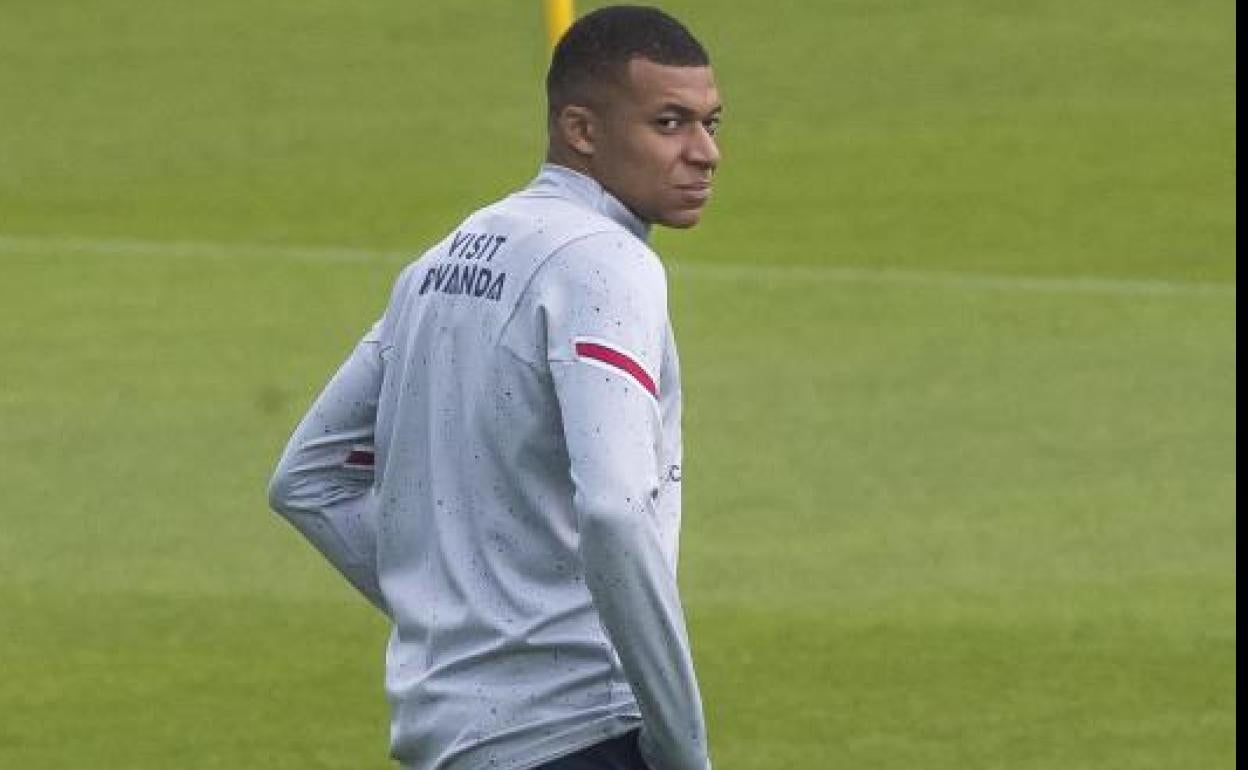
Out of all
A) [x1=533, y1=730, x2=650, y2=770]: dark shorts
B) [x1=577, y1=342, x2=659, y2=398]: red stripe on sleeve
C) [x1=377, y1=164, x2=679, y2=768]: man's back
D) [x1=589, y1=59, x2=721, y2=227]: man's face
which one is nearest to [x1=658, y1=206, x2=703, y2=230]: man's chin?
[x1=589, y1=59, x2=721, y2=227]: man's face

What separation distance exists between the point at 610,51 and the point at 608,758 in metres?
1.10

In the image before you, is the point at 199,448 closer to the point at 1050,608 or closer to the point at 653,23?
the point at 1050,608

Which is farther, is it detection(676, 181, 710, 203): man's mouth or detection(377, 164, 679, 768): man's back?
detection(676, 181, 710, 203): man's mouth

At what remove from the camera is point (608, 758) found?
5.73 meters

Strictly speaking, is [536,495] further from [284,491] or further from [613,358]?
[284,491]

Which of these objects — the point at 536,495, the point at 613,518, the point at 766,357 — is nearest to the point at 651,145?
the point at 536,495

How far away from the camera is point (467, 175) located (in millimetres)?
21484

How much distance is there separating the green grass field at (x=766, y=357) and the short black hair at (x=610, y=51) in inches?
170

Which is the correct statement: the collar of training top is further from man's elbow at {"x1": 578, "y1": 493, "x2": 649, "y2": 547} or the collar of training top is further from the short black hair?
man's elbow at {"x1": 578, "y1": 493, "x2": 649, "y2": 547}

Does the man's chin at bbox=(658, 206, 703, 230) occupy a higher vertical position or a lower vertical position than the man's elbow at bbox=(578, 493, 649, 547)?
higher

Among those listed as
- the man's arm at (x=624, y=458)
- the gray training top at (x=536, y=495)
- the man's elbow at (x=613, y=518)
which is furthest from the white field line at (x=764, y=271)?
the man's elbow at (x=613, y=518)

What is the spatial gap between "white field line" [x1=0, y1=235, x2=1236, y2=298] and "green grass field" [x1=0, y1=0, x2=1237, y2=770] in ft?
→ 0.17

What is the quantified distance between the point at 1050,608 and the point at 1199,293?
6.10 metres

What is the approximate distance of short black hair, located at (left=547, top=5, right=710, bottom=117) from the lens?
587cm
